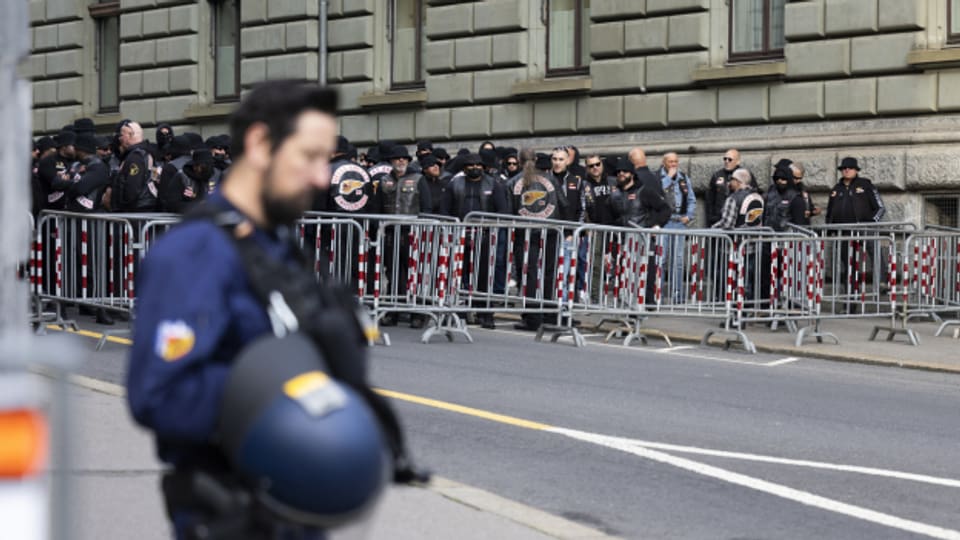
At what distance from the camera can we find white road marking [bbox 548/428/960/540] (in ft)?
24.9

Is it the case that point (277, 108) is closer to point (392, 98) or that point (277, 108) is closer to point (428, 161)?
point (428, 161)

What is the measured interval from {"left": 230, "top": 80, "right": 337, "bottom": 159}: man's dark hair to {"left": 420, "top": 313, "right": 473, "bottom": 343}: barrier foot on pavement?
11.6 metres

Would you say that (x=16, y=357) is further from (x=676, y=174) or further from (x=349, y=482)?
(x=676, y=174)

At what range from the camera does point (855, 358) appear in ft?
50.0

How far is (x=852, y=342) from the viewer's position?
16578 millimetres

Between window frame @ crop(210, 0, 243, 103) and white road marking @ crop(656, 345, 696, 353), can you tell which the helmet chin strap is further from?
window frame @ crop(210, 0, 243, 103)

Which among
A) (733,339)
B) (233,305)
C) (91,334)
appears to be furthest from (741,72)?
(233,305)

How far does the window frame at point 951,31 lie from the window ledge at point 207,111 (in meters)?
13.5

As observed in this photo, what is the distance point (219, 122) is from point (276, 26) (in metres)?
2.34

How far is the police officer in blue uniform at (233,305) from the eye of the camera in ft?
11.0

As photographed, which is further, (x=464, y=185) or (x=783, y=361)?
(x=464, y=185)

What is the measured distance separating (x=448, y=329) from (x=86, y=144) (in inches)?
203

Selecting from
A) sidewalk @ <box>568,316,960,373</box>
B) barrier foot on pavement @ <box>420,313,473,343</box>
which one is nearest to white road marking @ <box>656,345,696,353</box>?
sidewalk @ <box>568,316,960,373</box>

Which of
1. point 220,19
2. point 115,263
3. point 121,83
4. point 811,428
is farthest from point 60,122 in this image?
point 811,428
